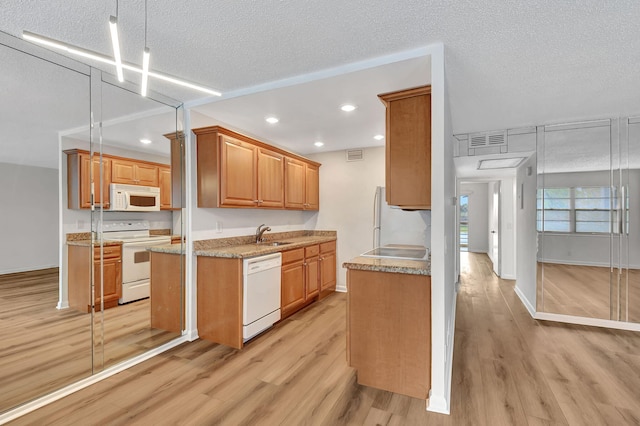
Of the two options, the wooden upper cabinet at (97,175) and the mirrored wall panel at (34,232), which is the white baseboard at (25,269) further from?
the wooden upper cabinet at (97,175)

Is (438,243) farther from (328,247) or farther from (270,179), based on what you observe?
(328,247)

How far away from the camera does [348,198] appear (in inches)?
198

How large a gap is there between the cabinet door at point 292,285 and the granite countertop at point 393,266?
1437 mm

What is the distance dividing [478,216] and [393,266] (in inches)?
364

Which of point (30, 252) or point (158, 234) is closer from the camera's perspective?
point (30, 252)

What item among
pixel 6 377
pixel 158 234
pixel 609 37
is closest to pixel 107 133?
pixel 158 234

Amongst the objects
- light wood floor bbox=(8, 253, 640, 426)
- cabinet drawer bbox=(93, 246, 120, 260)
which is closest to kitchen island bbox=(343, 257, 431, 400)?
light wood floor bbox=(8, 253, 640, 426)

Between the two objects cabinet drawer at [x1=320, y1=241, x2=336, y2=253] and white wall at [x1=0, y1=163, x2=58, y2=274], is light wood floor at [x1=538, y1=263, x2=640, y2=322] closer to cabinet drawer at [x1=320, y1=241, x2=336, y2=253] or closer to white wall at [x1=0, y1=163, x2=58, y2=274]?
cabinet drawer at [x1=320, y1=241, x2=336, y2=253]

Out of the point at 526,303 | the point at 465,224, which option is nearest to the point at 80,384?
the point at 526,303

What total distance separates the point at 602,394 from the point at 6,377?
4.29m

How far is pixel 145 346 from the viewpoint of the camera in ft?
9.33

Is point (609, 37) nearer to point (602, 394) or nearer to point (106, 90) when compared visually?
point (602, 394)

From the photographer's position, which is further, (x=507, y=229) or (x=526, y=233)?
(x=507, y=229)

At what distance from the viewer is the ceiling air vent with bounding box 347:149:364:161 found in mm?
4928
